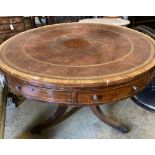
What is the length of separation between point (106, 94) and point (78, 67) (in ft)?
0.68

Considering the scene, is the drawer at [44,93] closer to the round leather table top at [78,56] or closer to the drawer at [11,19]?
the round leather table top at [78,56]

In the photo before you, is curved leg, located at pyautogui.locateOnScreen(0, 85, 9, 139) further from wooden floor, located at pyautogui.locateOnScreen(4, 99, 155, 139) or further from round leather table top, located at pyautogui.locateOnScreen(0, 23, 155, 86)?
round leather table top, located at pyautogui.locateOnScreen(0, 23, 155, 86)

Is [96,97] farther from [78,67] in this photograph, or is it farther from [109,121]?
[109,121]

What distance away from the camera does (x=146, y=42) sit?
1.47 metres

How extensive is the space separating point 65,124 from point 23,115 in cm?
43

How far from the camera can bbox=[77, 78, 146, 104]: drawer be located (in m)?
1.07

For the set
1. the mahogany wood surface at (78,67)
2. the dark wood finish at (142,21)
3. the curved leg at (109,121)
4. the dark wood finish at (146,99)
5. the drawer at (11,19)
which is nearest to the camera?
the mahogany wood surface at (78,67)

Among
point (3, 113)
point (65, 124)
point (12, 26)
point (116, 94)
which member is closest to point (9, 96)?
point (3, 113)

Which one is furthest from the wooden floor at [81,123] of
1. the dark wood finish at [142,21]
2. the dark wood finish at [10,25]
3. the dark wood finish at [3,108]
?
the dark wood finish at [142,21]

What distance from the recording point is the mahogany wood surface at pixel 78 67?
1.05 metres
